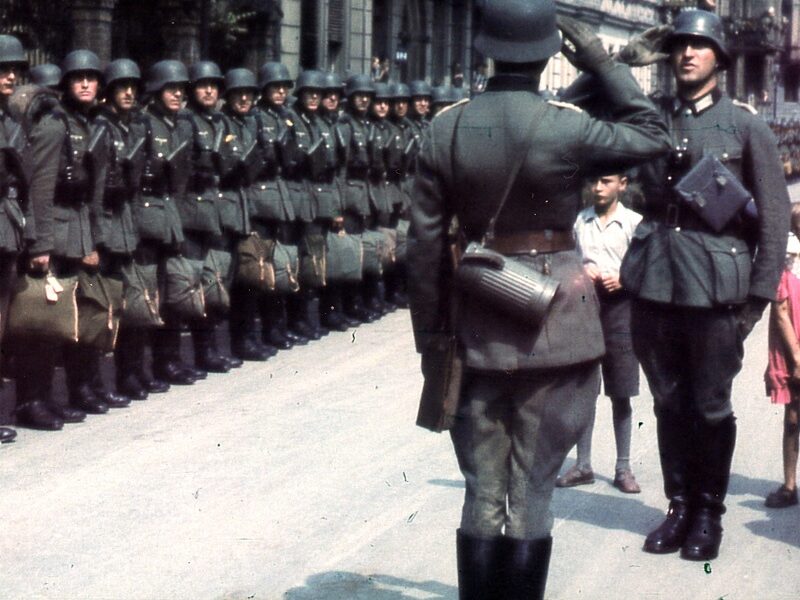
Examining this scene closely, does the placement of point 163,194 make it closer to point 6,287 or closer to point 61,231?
point 61,231

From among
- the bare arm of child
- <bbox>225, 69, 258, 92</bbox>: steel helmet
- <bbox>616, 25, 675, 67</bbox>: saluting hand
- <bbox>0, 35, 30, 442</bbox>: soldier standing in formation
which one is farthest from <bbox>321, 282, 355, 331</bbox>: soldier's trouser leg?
<bbox>616, 25, 675, 67</bbox>: saluting hand

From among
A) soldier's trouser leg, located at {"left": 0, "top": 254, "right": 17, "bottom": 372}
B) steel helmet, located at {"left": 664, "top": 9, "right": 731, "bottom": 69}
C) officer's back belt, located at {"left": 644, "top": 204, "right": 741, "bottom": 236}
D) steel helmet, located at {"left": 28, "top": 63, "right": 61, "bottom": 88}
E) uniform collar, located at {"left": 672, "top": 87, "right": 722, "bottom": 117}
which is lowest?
soldier's trouser leg, located at {"left": 0, "top": 254, "right": 17, "bottom": 372}

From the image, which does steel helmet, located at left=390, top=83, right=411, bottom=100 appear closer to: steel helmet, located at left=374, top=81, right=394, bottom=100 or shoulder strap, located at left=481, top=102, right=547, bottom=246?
steel helmet, located at left=374, top=81, right=394, bottom=100

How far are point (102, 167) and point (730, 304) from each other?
4.24 meters

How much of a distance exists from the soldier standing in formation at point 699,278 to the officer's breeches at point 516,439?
63.7 inches

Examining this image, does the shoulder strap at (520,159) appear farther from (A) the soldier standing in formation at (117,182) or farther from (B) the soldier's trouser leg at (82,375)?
(B) the soldier's trouser leg at (82,375)

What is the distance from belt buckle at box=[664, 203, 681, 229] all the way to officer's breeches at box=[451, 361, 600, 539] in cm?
170

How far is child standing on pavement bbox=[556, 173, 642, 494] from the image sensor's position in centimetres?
861

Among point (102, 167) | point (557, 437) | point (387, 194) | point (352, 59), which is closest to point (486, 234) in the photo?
point (557, 437)

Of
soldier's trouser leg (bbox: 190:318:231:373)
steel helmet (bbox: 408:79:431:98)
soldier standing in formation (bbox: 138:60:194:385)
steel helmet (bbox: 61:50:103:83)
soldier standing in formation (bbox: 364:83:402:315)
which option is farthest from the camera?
steel helmet (bbox: 408:79:431:98)

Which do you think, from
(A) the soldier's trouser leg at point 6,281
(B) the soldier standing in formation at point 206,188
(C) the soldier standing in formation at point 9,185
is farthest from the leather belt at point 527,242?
(B) the soldier standing in formation at point 206,188

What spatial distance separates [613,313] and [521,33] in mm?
3322

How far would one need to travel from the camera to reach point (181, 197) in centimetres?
1191

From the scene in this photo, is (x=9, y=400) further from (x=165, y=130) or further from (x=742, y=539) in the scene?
(x=742, y=539)
